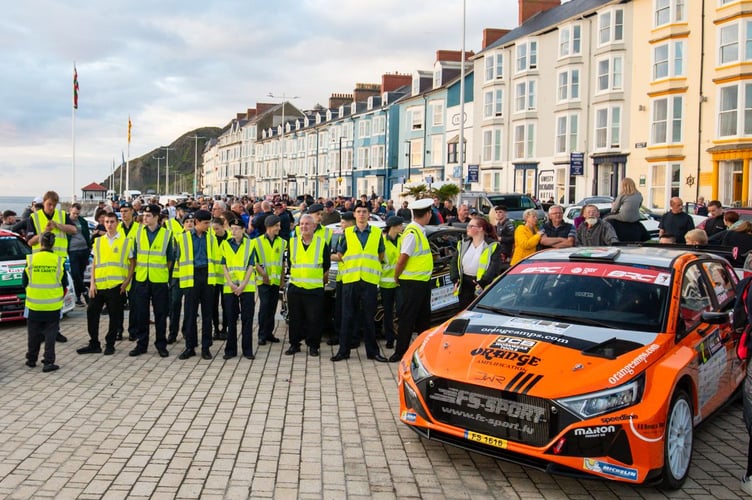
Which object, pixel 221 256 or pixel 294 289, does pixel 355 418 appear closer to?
pixel 294 289

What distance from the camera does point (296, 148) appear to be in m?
91.4

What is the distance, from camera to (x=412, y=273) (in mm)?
8781

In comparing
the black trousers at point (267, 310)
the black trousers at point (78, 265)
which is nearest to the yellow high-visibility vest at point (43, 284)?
the black trousers at point (267, 310)

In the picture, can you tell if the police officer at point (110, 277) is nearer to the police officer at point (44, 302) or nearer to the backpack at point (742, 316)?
the police officer at point (44, 302)

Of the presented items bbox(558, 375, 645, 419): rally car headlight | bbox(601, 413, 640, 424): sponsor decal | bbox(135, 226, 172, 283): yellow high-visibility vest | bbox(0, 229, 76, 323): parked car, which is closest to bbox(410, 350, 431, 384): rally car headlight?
bbox(558, 375, 645, 419): rally car headlight

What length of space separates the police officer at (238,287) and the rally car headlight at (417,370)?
3.90 m

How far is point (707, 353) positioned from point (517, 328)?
5.14 ft

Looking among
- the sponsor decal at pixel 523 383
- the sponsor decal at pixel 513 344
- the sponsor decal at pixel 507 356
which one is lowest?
the sponsor decal at pixel 523 383

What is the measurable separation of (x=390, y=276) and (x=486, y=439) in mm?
4580

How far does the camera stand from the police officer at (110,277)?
9.41 meters

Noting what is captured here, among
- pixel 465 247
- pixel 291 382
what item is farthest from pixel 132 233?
pixel 465 247

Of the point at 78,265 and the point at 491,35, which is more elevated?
the point at 491,35

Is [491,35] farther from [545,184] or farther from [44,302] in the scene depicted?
[44,302]

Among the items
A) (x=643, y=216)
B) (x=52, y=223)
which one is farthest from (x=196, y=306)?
(x=643, y=216)
